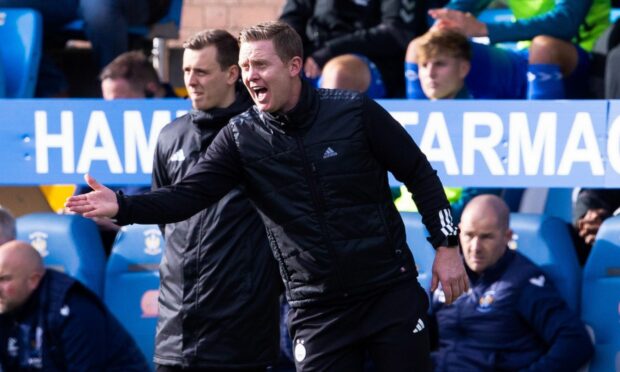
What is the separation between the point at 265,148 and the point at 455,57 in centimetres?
251

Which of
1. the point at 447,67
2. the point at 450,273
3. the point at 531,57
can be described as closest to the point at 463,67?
the point at 447,67

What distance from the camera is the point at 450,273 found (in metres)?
3.86

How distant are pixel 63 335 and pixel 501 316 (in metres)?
1.91

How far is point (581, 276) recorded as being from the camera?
18.7 ft

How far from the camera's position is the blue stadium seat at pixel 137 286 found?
6031mm

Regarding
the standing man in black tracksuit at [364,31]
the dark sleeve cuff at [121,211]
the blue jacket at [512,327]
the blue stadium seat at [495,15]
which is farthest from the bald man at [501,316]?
the blue stadium seat at [495,15]

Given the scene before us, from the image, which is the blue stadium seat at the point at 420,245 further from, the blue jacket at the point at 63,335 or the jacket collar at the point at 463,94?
the blue jacket at the point at 63,335

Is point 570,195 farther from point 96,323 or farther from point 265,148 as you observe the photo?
point 265,148

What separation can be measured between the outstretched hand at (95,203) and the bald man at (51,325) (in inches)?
62.2

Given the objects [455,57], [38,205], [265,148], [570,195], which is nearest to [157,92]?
[38,205]

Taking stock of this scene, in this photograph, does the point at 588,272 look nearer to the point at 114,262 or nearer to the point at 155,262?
the point at 155,262

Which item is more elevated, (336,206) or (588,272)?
(336,206)

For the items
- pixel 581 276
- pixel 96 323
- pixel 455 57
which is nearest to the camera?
pixel 96 323

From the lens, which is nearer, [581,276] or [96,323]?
[96,323]
